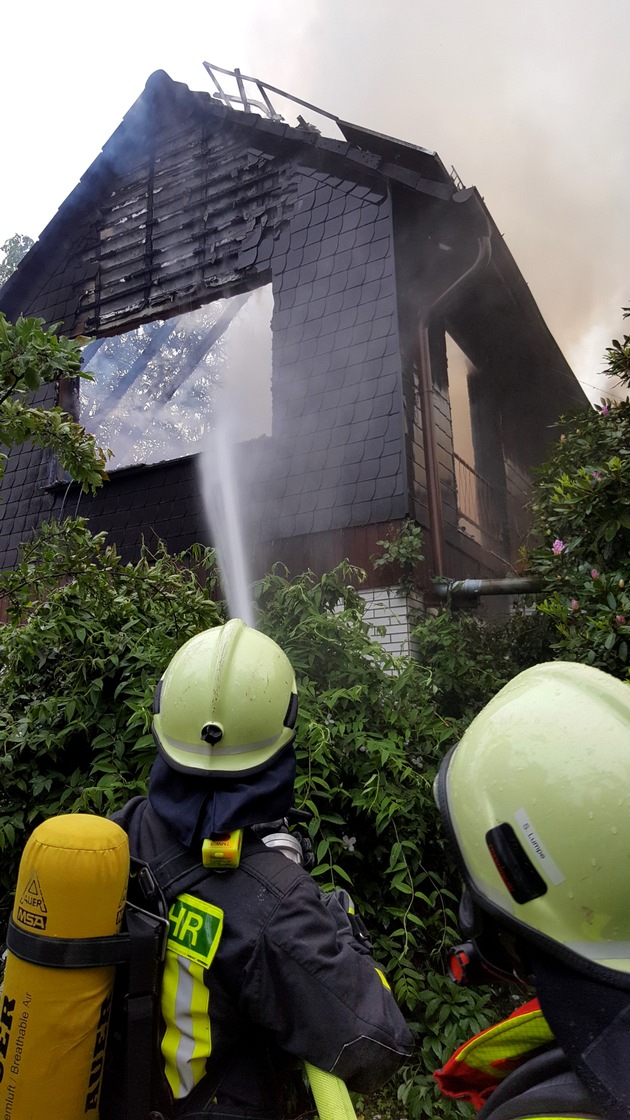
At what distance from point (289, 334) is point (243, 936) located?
6.79 metres

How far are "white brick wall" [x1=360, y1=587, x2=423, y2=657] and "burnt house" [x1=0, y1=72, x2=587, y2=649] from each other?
0.24ft

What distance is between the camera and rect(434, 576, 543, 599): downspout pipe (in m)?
6.05

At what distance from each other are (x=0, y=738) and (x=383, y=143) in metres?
6.36

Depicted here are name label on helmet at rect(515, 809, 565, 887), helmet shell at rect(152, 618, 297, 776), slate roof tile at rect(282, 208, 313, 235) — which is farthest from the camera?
slate roof tile at rect(282, 208, 313, 235)

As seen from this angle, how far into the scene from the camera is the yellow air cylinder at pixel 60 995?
140 cm

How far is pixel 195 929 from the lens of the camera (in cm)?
153

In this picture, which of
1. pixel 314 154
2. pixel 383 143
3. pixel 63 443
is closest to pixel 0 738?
pixel 63 443

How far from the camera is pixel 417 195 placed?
23.0 ft

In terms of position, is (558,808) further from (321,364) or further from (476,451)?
(476,451)

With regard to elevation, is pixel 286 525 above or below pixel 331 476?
→ below

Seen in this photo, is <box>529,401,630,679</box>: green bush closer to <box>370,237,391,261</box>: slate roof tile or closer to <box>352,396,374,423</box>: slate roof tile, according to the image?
<box>352,396,374,423</box>: slate roof tile

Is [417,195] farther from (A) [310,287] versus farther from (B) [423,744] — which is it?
(B) [423,744]

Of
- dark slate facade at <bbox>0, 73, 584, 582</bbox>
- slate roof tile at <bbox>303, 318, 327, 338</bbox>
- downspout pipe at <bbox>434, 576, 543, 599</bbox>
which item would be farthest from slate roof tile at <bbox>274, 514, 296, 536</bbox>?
slate roof tile at <bbox>303, 318, 327, 338</bbox>

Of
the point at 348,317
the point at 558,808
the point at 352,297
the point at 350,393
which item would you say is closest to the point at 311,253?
the point at 352,297
